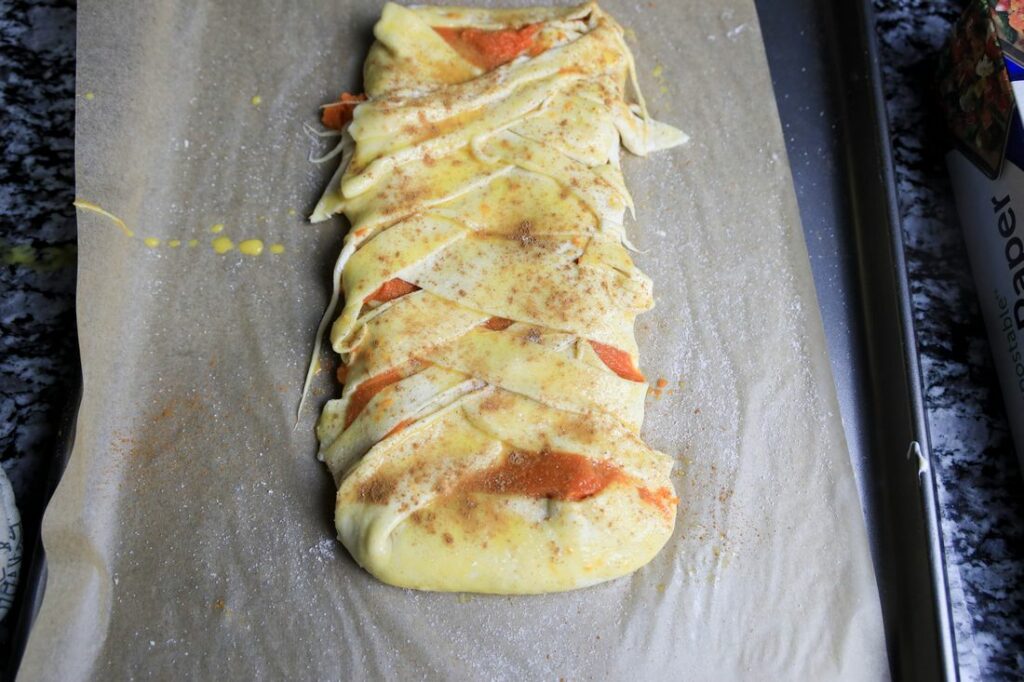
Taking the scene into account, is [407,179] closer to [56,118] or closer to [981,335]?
[56,118]

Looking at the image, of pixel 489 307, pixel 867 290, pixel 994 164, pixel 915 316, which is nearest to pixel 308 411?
pixel 489 307

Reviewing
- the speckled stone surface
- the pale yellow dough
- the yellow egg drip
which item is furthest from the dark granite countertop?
the pale yellow dough

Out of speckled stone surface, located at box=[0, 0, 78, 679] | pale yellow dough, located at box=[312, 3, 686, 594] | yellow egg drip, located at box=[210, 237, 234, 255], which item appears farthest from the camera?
yellow egg drip, located at box=[210, 237, 234, 255]

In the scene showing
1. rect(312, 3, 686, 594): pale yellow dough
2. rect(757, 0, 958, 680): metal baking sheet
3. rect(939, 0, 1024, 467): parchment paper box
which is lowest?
rect(312, 3, 686, 594): pale yellow dough

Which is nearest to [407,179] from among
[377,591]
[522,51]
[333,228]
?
[333,228]

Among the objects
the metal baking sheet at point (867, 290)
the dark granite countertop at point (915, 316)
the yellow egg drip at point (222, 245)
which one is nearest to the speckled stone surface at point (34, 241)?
the dark granite countertop at point (915, 316)

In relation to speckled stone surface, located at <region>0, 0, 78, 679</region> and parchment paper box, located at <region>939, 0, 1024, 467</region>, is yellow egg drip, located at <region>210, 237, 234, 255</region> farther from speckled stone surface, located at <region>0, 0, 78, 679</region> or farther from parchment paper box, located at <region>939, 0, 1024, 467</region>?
parchment paper box, located at <region>939, 0, 1024, 467</region>
